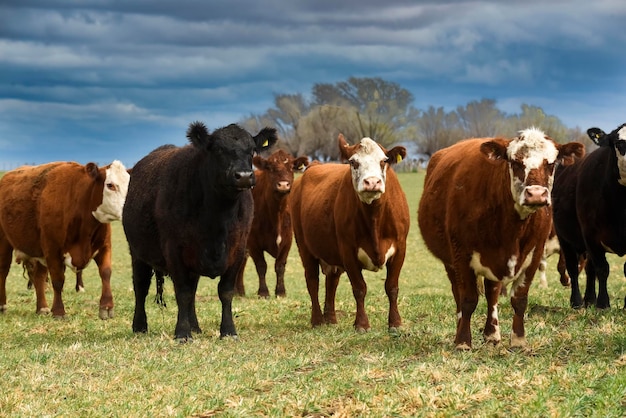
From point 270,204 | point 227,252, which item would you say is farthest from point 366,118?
point 227,252

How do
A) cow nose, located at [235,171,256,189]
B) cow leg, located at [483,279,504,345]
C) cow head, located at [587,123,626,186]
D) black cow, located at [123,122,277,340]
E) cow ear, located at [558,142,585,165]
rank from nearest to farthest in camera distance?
cow ear, located at [558,142,585,165] → cow leg, located at [483,279,504,345] → cow nose, located at [235,171,256,189] → black cow, located at [123,122,277,340] → cow head, located at [587,123,626,186]

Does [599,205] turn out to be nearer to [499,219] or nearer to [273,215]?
[499,219]

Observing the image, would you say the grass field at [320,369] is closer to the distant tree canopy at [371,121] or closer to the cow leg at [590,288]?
the cow leg at [590,288]

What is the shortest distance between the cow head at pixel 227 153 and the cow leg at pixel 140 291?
2.26 meters

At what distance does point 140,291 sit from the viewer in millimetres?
11742

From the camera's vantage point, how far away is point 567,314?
11.6m

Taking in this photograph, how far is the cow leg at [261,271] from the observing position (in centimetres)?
1678

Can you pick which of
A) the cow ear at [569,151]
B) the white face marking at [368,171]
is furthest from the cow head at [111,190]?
the cow ear at [569,151]

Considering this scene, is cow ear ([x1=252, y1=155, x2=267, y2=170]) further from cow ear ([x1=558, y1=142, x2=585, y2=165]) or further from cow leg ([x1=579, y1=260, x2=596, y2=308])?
cow ear ([x1=558, y1=142, x2=585, y2=165])

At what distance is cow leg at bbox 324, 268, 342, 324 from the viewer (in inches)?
477

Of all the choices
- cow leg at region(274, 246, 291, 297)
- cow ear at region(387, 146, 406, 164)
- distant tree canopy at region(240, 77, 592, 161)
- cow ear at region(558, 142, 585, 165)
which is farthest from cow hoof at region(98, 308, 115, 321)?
distant tree canopy at region(240, 77, 592, 161)

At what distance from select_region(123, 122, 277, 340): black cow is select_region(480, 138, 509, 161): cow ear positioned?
2.77 metres

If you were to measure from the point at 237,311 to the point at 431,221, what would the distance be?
4759 mm

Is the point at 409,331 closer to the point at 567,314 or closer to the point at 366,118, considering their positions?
the point at 567,314
